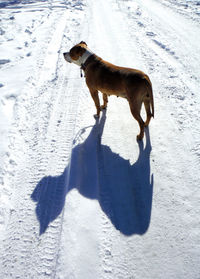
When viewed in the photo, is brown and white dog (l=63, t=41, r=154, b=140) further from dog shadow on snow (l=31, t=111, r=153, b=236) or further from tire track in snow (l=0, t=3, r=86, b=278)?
tire track in snow (l=0, t=3, r=86, b=278)

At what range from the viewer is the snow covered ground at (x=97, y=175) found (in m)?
2.06

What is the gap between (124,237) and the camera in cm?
221

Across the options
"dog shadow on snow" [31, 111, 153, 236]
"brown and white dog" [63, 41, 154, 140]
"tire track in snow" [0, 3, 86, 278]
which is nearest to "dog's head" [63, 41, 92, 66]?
"brown and white dog" [63, 41, 154, 140]

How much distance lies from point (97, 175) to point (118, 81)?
1.57 meters

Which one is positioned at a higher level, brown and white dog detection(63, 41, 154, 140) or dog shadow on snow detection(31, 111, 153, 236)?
brown and white dog detection(63, 41, 154, 140)

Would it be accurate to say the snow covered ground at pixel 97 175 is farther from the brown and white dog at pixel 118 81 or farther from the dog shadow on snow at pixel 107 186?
the brown and white dog at pixel 118 81

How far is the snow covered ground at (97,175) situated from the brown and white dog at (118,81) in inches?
22.5

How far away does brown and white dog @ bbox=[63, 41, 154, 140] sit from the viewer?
2990 mm

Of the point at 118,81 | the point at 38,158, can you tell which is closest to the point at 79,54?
the point at 118,81

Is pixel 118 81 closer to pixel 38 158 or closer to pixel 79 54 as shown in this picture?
pixel 79 54

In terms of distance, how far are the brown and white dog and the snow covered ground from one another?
57cm

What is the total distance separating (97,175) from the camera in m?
2.90

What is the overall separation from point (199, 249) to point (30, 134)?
3.16 meters

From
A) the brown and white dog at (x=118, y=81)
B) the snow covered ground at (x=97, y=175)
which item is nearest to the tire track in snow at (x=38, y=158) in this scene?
the snow covered ground at (x=97, y=175)
